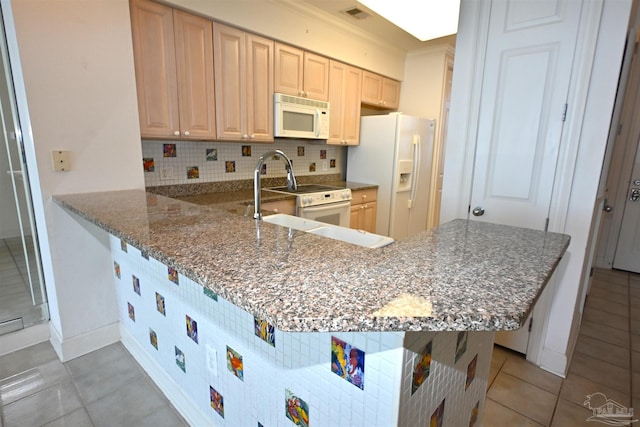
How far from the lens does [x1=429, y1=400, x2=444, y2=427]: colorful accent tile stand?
0.94 metres

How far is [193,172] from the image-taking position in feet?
9.23

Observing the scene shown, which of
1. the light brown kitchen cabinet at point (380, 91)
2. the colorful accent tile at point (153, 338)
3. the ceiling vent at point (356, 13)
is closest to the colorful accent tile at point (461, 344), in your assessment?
the colorful accent tile at point (153, 338)

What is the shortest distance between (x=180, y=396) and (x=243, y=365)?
66cm

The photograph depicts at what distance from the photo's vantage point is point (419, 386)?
2.72 ft

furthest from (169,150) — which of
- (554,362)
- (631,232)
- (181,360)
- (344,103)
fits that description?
(631,232)

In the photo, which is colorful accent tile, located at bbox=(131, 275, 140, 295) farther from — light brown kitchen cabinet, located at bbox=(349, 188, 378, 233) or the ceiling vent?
the ceiling vent

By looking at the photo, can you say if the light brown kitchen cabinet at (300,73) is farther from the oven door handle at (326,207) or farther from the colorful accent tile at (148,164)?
the colorful accent tile at (148,164)

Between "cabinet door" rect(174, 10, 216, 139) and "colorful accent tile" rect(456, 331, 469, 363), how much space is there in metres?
2.19

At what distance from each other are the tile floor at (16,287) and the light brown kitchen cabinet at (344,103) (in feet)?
8.99

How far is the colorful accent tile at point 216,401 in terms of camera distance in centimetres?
133

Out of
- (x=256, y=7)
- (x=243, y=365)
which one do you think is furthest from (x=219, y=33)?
(x=243, y=365)

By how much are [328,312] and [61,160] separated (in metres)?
1.88

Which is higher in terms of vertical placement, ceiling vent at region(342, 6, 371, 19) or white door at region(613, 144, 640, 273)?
ceiling vent at region(342, 6, 371, 19)

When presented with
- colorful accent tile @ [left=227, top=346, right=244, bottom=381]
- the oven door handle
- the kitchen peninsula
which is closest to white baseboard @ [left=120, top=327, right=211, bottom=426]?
the kitchen peninsula
